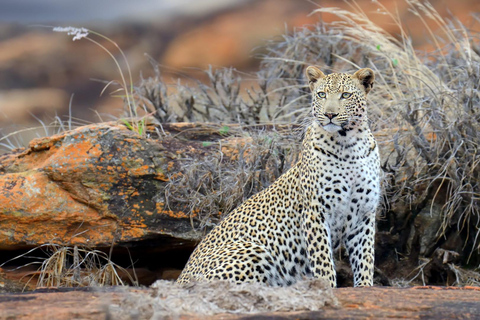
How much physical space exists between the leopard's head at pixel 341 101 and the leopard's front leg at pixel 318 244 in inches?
29.6

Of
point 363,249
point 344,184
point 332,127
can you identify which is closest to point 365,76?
point 332,127

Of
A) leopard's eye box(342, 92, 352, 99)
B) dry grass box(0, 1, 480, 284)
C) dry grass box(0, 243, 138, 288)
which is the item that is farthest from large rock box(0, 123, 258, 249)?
leopard's eye box(342, 92, 352, 99)

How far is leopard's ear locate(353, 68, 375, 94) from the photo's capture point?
612 centimetres

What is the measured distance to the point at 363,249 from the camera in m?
6.10

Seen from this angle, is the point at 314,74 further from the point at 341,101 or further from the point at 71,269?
the point at 71,269

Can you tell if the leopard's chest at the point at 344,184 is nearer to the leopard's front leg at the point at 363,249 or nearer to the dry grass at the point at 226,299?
the leopard's front leg at the point at 363,249

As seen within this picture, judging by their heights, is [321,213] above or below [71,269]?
above

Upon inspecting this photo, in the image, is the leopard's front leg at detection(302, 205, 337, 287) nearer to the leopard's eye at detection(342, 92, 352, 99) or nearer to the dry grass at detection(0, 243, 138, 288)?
the leopard's eye at detection(342, 92, 352, 99)

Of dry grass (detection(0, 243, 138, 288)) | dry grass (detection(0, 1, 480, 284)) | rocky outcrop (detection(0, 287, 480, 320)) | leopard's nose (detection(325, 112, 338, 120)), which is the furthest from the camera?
dry grass (detection(0, 1, 480, 284))

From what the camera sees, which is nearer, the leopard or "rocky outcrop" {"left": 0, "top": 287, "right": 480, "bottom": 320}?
"rocky outcrop" {"left": 0, "top": 287, "right": 480, "bottom": 320}

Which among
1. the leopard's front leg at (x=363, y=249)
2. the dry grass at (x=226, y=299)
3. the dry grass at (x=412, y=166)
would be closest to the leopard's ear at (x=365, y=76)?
the leopard's front leg at (x=363, y=249)

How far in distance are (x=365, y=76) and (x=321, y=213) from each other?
→ 128 centimetres

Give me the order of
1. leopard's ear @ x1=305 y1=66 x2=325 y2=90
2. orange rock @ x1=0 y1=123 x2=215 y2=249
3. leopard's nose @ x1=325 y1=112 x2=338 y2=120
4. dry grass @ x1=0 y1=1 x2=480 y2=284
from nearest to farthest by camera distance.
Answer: leopard's nose @ x1=325 y1=112 x2=338 y2=120 → leopard's ear @ x1=305 y1=66 x2=325 y2=90 → orange rock @ x1=0 y1=123 x2=215 y2=249 → dry grass @ x1=0 y1=1 x2=480 y2=284

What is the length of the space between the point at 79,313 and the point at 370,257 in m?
3.10
